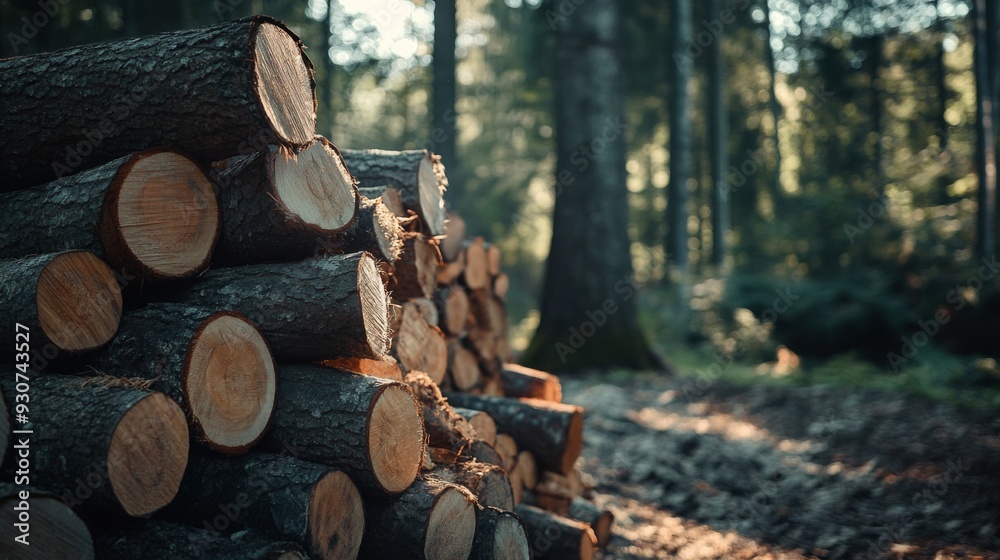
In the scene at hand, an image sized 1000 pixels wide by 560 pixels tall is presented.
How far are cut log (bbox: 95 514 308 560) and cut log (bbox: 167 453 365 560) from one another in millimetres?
89

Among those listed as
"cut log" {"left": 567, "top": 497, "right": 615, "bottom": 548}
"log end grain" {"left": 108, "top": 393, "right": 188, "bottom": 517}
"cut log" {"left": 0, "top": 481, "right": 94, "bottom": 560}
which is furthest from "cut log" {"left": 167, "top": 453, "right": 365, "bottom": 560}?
"cut log" {"left": 567, "top": 497, "right": 615, "bottom": 548}

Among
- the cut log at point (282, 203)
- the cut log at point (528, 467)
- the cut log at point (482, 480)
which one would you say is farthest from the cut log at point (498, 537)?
the cut log at point (282, 203)

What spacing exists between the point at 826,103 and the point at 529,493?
56.2 feet

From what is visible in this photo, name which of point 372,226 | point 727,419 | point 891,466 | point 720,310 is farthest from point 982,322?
point 372,226

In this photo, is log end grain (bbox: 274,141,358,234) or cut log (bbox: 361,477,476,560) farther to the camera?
log end grain (bbox: 274,141,358,234)

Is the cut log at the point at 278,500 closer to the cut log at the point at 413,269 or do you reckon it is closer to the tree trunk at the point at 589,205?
the cut log at the point at 413,269

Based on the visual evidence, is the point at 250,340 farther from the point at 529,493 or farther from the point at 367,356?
the point at 529,493

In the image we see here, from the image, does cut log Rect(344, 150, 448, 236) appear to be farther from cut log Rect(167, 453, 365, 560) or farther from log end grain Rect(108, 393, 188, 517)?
log end grain Rect(108, 393, 188, 517)

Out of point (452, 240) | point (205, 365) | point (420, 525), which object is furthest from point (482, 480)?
point (452, 240)

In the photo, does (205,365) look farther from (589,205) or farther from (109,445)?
(589,205)

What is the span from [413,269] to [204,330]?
1419 millimetres

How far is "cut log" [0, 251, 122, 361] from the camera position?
2400mm

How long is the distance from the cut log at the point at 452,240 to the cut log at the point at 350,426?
1.89 m

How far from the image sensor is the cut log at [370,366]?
307 centimetres
